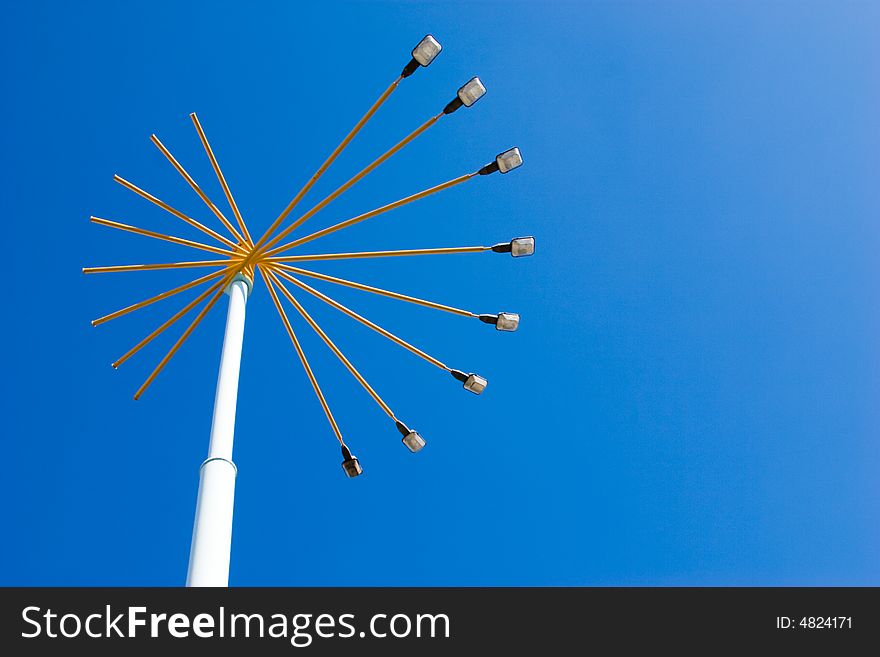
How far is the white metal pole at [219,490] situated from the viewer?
6.54m

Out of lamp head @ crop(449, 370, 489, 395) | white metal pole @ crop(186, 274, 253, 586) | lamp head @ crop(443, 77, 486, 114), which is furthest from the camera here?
lamp head @ crop(449, 370, 489, 395)

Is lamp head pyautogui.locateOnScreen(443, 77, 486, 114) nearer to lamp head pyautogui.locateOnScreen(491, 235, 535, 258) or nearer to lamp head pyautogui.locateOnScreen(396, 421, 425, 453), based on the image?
lamp head pyautogui.locateOnScreen(491, 235, 535, 258)

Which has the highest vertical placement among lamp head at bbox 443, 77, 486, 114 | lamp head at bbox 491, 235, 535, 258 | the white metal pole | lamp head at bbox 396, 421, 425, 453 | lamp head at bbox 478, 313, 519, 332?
lamp head at bbox 443, 77, 486, 114

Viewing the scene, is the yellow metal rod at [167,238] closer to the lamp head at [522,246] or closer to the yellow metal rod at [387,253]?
the yellow metal rod at [387,253]

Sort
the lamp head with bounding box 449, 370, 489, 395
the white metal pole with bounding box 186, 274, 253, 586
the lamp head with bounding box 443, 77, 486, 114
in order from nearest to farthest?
the white metal pole with bounding box 186, 274, 253, 586, the lamp head with bounding box 443, 77, 486, 114, the lamp head with bounding box 449, 370, 489, 395

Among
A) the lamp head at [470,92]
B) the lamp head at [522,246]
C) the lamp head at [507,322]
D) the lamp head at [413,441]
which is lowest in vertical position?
the lamp head at [413,441]

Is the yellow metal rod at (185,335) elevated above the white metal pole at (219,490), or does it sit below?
above

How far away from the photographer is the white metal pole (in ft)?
21.5

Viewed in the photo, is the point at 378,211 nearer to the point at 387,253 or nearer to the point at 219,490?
the point at 387,253

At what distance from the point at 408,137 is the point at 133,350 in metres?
4.86

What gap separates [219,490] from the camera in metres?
7.27

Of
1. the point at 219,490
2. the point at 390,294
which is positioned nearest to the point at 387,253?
the point at 390,294

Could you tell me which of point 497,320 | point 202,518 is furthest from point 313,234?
point 202,518

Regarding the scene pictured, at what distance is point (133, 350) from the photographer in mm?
12023
